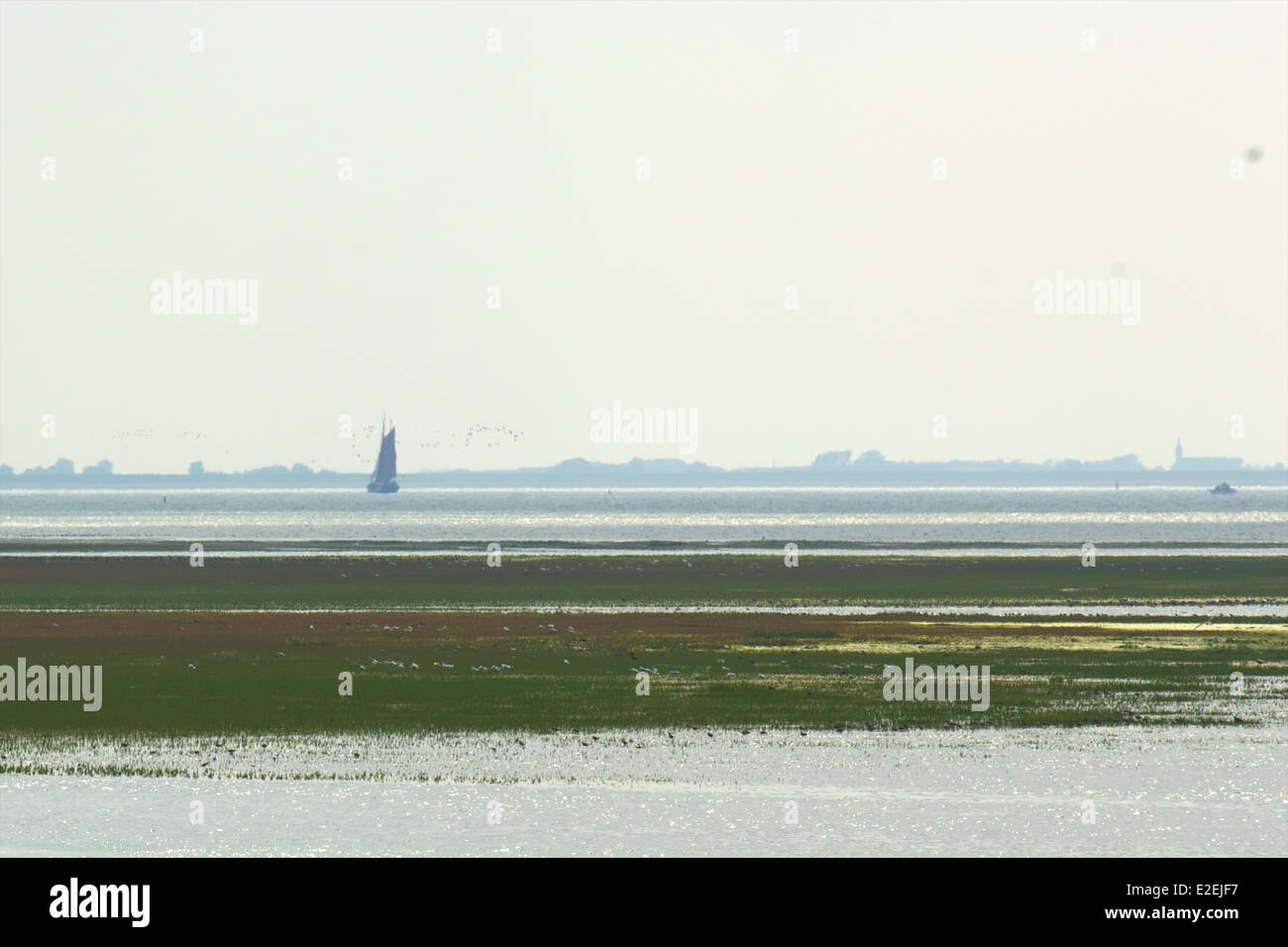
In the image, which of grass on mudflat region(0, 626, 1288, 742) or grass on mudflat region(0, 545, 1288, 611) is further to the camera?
grass on mudflat region(0, 545, 1288, 611)

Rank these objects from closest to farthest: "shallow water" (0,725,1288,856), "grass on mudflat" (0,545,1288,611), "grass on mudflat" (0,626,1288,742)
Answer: "shallow water" (0,725,1288,856) < "grass on mudflat" (0,626,1288,742) < "grass on mudflat" (0,545,1288,611)

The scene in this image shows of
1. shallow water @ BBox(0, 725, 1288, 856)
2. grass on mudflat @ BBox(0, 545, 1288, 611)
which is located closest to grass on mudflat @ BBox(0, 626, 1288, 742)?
shallow water @ BBox(0, 725, 1288, 856)

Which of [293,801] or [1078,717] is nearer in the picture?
[293,801]

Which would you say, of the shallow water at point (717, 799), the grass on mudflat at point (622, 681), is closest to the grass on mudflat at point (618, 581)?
the grass on mudflat at point (622, 681)

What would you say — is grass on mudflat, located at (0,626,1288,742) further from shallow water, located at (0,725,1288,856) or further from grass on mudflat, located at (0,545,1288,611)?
grass on mudflat, located at (0,545,1288,611)

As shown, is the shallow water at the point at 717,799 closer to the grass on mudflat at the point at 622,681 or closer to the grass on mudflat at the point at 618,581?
the grass on mudflat at the point at 622,681

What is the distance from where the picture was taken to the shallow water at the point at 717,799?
24969mm

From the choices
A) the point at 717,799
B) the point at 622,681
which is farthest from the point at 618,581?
the point at 717,799

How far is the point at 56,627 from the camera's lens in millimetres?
59969

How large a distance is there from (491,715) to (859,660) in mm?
14846

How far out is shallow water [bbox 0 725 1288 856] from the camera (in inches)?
983
